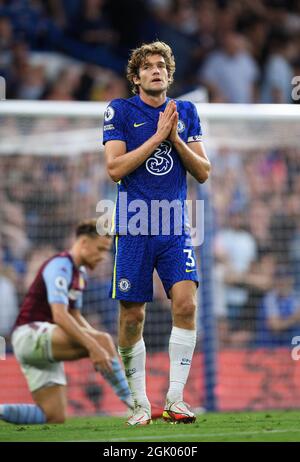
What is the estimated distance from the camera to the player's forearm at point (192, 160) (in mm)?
5961

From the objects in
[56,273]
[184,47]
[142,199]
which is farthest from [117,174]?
[184,47]

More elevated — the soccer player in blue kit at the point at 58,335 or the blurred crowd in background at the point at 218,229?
the blurred crowd in background at the point at 218,229

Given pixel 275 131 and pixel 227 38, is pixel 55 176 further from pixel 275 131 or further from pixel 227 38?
pixel 227 38

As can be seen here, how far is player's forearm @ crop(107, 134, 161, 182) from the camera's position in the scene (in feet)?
19.3

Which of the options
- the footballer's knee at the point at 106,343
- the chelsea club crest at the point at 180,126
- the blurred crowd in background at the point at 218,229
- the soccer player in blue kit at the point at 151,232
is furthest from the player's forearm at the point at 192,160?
the blurred crowd in background at the point at 218,229

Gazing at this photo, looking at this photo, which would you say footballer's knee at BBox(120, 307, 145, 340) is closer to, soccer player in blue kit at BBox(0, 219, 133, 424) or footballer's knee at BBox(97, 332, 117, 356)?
soccer player in blue kit at BBox(0, 219, 133, 424)

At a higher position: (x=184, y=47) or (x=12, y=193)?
(x=184, y=47)

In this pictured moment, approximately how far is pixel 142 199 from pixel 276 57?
1047 centimetres

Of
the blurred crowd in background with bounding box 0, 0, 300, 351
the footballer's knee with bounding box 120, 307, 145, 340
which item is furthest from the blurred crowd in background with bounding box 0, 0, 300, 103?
the footballer's knee with bounding box 120, 307, 145, 340

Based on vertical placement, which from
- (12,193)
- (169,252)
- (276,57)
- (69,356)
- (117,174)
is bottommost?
(69,356)

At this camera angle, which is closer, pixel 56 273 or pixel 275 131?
pixel 56 273

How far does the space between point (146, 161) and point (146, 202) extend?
258 mm

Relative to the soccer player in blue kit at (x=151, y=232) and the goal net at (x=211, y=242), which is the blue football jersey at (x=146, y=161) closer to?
the soccer player in blue kit at (x=151, y=232)

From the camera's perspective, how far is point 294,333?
A: 11.6 m
